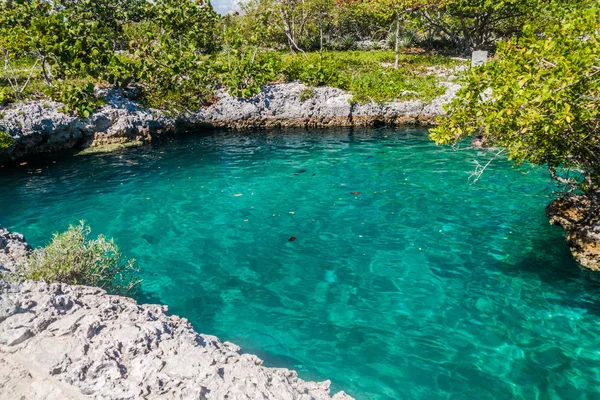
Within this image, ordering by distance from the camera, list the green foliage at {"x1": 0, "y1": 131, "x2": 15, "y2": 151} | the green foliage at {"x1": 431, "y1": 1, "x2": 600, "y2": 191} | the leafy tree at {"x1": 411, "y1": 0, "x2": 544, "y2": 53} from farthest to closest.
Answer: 1. the leafy tree at {"x1": 411, "y1": 0, "x2": 544, "y2": 53}
2. the green foliage at {"x1": 0, "y1": 131, "x2": 15, "y2": 151}
3. the green foliage at {"x1": 431, "y1": 1, "x2": 600, "y2": 191}

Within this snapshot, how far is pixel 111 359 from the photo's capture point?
14.9 ft

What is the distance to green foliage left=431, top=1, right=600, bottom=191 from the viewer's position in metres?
6.17

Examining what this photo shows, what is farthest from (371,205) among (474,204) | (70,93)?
(70,93)

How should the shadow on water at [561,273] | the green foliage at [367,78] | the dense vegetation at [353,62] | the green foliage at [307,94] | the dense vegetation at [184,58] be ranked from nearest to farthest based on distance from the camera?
the dense vegetation at [353,62]
the shadow on water at [561,273]
the dense vegetation at [184,58]
the green foliage at [307,94]
the green foliage at [367,78]

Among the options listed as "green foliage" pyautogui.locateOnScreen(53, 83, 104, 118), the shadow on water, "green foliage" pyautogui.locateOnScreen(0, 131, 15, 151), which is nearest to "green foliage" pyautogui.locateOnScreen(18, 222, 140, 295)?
the shadow on water

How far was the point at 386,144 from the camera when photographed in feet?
70.0

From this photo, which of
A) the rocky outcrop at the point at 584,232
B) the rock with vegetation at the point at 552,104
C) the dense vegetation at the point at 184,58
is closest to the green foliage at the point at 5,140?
the dense vegetation at the point at 184,58

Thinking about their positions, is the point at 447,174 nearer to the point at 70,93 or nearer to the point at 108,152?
the point at 108,152

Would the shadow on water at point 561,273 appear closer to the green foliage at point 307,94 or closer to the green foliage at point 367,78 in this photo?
the green foliage at point 367,78

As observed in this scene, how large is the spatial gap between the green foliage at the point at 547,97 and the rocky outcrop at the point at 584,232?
0.84 m

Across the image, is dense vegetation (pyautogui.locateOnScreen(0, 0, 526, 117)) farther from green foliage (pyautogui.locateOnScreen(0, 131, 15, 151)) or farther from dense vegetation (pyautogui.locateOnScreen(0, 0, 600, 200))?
green foliage (pyautogui.locateOnScreen(0, 131, 15, 151))

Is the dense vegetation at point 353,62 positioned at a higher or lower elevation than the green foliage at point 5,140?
higher

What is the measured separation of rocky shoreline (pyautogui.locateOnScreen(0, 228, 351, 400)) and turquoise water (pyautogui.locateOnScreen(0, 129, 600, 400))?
2.14 meters

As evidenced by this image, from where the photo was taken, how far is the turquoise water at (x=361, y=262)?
6.64 metres
